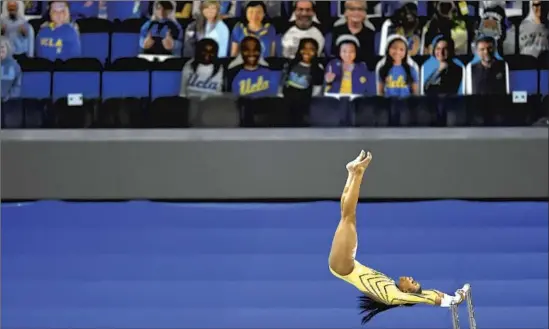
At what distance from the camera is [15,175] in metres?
4.50

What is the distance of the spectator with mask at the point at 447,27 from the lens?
4598 mm

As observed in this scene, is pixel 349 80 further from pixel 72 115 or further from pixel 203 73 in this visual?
pixel 72 115

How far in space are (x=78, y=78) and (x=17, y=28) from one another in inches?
16.3

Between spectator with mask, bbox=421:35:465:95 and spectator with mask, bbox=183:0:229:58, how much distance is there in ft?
3.60

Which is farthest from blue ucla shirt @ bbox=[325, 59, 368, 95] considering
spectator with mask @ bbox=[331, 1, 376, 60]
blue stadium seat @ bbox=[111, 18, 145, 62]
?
blue stadium seat @ bbox=[111, 18, 145, 62]

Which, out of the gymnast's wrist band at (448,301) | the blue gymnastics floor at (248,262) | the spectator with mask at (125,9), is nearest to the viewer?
the gymnast's wrist band at (448,301)

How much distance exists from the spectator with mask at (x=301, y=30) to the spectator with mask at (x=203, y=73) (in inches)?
14.9

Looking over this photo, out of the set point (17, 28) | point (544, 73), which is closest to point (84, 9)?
point (17, 28)

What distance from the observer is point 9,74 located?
14.9ft

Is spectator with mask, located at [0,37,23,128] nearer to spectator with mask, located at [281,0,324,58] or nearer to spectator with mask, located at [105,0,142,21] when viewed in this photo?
spectator with mask, located at [105,0,142,21]

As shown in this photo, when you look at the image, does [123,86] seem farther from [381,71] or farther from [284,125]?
[381,71]

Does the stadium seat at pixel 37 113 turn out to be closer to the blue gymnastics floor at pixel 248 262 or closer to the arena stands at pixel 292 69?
the arena stands at pixel 292 69

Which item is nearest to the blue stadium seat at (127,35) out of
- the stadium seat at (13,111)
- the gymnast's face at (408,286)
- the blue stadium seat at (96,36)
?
the blue stadium seat at (96,36)

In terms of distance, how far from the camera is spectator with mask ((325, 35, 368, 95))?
4.58 m
